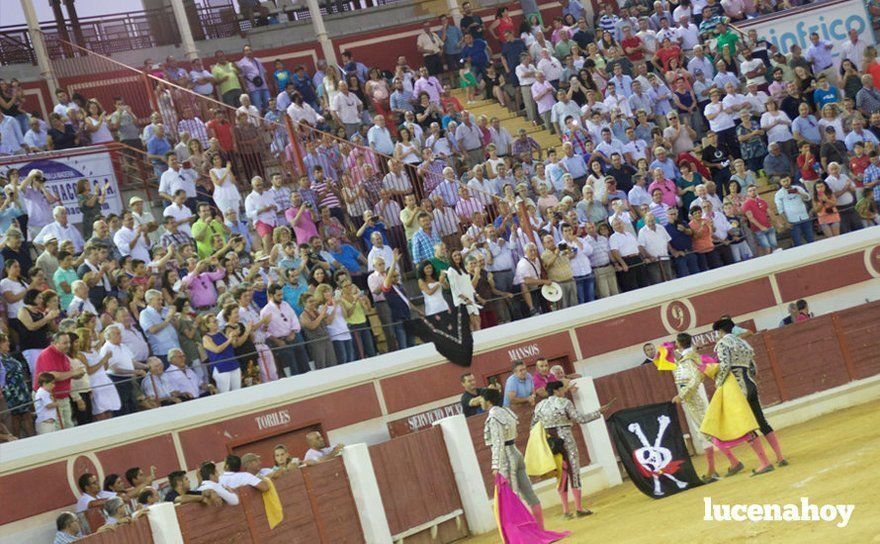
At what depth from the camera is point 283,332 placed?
15508 mm

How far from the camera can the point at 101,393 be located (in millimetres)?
13656

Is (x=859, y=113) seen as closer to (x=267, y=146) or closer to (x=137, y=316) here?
(x=267, y=146)

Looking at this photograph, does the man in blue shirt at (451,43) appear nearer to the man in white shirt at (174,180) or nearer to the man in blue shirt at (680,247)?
the man in blue shirt at (680,247)

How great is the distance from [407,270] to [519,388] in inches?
88.9

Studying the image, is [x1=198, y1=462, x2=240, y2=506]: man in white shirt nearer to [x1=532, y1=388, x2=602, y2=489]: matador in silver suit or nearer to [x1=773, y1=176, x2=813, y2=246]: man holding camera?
[x1=532, y1=388, x2=602, y2=489]: matador in silver suit

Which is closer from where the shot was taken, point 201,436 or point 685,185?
point 201,436

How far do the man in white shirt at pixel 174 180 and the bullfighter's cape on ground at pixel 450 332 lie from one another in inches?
134

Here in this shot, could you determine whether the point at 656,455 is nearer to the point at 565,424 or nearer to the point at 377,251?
the point at 565,424

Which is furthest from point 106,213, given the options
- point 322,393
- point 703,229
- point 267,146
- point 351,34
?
point 351,34

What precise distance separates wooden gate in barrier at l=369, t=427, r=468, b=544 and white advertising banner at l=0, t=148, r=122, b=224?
5.16 meters

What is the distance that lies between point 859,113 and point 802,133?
36.8 inches

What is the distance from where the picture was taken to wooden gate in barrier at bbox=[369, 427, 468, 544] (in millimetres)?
14945

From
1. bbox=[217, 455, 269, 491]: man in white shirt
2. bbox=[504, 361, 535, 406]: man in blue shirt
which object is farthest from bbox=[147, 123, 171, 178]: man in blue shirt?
bbox=[217, 455, 269, 491]: man in white shirt

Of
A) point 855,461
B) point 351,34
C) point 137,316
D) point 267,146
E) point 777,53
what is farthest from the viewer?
point 351,34
